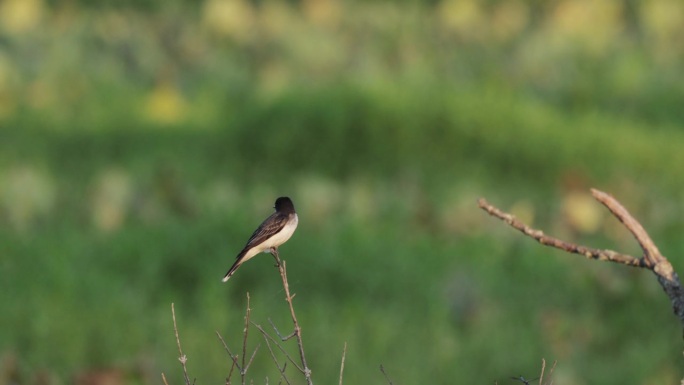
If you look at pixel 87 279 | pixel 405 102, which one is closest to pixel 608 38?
pixel 405 102

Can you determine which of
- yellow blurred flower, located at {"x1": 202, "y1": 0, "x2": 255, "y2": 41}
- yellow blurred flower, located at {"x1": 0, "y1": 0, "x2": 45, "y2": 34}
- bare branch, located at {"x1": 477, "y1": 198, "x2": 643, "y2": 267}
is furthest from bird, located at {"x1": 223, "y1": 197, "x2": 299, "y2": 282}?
yellow blurred flower, located at {"x1": 202, "y1": 0, "x2": 255, "y2": 41}

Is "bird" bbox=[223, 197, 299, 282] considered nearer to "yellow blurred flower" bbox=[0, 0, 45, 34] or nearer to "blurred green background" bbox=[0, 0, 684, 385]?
"blurred green background" bbox=[0, 0, 684, 385]

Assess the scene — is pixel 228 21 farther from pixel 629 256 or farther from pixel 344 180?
pixel 629 256

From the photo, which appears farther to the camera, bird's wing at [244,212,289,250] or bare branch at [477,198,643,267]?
bird's wing at [244,212,289,250]

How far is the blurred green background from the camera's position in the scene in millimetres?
6121

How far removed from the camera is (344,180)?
933 centimetres

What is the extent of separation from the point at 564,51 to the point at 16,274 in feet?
23.2

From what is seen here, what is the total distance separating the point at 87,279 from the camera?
21.9 feet

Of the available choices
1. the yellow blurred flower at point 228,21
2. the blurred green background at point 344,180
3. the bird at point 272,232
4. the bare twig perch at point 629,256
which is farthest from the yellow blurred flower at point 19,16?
the bare twig perch at point 629,256

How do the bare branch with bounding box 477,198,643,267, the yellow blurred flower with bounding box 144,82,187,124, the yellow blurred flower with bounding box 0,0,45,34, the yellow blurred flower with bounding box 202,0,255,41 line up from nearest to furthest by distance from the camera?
the bare branch with bounding box 477,198,643,267
the yellow blurred flower with bounding box 144,82,187,124
the yellow blurred flower with bounding box 0,0,45,34
the yellow blurred flower with bounding box 202,0,255,41

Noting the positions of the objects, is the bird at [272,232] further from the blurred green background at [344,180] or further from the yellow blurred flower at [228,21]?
the yellow blurred flower at [228,21]

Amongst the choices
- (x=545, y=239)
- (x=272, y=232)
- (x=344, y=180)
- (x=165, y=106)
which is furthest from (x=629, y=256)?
(x=165, y=106)

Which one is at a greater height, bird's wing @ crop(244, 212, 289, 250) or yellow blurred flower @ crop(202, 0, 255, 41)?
bird's wing @ crop(244, 212, 289, 250)

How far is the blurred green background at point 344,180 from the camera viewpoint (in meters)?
6.12
